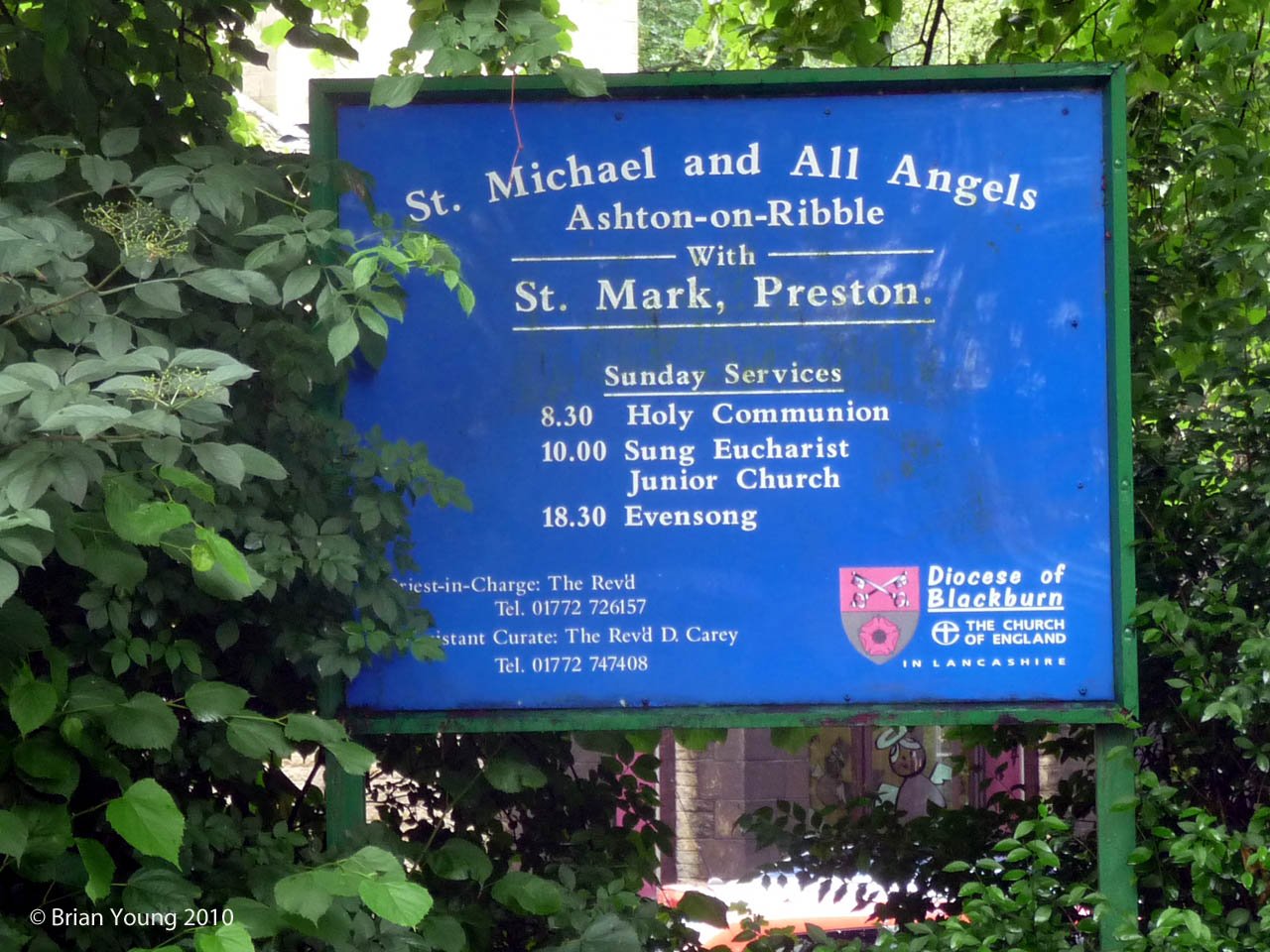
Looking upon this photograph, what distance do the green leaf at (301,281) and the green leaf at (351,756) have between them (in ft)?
2.91

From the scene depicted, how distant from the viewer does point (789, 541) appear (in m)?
3.08

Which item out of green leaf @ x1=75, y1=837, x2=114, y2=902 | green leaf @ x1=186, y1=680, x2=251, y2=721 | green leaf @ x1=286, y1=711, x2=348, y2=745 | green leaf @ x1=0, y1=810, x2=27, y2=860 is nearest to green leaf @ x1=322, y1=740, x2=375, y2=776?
green leaf @ x1=286, y1=711, x2=348, y2=745

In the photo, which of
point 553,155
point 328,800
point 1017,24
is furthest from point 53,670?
point 1017,24

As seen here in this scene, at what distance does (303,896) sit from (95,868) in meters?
0.39

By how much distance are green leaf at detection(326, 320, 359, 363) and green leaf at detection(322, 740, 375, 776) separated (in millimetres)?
758

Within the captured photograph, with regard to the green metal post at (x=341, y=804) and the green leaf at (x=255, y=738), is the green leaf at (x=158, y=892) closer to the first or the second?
the green leaf at (x=255, y=738)

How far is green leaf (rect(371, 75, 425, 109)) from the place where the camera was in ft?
8.75

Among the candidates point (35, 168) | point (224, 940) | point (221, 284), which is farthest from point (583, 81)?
point (224, 940)

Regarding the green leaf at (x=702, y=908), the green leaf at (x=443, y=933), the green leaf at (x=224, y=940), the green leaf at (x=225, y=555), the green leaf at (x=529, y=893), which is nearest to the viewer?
the green leaf at (x=225, y=555)

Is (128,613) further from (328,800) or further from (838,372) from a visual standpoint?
(838,372)

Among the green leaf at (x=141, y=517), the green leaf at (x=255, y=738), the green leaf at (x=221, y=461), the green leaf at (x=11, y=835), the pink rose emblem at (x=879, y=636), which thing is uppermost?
the green leaf at (x=221, y=461)

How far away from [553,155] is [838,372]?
2.74 ft

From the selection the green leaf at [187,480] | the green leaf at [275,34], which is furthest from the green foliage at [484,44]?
the green leaf at [275,34]

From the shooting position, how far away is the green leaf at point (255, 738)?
8.61 ft
